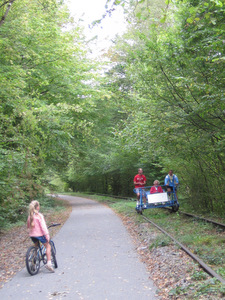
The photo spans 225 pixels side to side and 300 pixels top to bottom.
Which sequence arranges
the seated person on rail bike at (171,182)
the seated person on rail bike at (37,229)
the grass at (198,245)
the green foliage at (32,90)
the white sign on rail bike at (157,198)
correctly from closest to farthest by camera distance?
the grass at (198,245), the seated person on rail bike at (37,229), the green foliage at (32,90), the white sign on rail bike at (157,198), the seated person on rail bike at (171,182)

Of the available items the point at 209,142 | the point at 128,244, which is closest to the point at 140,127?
the point at 209,142

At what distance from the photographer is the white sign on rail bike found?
1303cm

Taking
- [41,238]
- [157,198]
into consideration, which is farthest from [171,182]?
[41,238]

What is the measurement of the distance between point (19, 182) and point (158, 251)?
5.53 meters

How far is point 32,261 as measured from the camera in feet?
21.6

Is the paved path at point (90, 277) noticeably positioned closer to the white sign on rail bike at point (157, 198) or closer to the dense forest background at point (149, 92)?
the dense forest background at point (149, 92)

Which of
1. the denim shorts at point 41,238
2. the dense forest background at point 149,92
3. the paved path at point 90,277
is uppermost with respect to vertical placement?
the dense forest background at point 149,92

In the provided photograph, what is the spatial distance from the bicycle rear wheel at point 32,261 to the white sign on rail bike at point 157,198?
7.08m

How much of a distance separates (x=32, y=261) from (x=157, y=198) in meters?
7.48

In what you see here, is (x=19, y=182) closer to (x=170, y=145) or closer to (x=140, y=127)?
(x=140, y=127)

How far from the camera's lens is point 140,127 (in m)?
10.5

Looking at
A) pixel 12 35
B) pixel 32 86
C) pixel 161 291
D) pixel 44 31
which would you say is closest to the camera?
pixel 161 291

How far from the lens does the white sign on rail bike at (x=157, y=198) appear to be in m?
13.0

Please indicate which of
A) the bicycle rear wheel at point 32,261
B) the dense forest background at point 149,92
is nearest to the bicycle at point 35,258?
the bicycle rear wheel at point 32,261
